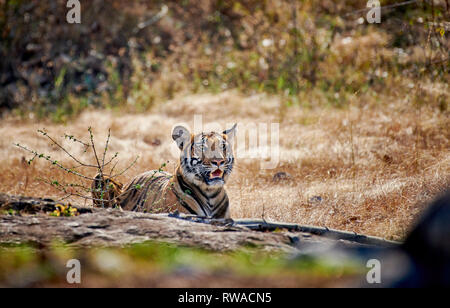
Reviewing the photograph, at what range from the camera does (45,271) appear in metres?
3.06

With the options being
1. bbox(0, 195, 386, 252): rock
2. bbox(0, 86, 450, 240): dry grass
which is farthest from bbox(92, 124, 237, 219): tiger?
bbox(0, 195, 386, 252): rock

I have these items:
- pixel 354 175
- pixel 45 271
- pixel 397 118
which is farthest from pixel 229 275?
pixel 397 118

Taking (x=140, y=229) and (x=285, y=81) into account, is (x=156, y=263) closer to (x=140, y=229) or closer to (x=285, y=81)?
(x=140, y=229)

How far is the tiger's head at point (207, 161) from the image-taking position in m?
5.87

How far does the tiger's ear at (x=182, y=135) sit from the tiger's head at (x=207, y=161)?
0.13 metres

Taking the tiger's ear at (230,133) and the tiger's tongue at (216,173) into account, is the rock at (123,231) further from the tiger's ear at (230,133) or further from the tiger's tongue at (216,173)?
the tiger's ear at (230,133)

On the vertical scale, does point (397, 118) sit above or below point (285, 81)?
below

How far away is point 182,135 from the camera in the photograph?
20.4 feet

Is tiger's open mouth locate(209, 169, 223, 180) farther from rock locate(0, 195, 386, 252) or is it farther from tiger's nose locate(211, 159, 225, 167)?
rock locate(0, 195, 386, 252)

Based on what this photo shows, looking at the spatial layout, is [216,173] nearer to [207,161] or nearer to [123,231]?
[207,161]

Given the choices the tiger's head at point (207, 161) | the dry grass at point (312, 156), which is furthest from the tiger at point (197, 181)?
the dry grass at point (312, 156)

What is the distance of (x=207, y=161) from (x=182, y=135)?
1.67 ft
